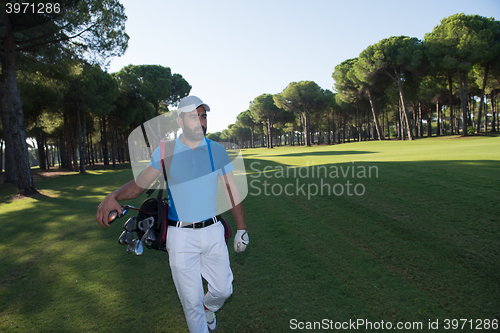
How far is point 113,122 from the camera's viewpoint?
39.3 metres

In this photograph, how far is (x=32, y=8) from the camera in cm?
1396

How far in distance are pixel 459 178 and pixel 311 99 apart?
173 feet

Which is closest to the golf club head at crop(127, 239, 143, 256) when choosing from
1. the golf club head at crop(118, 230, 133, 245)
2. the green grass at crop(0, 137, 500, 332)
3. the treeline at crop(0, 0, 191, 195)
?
the golf club head at crop(118, 230, 133, 245)

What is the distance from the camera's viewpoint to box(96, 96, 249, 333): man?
8.43 feet

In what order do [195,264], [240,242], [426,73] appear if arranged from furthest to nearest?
[426,73] → [240,242] → [195,264]

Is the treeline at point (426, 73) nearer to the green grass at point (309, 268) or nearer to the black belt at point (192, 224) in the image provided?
the green grass at point (309, 268)

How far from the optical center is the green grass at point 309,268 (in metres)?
3.22

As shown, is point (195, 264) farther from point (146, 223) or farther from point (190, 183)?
point (190, 183)

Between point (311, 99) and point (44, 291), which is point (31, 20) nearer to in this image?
point (44, 291)

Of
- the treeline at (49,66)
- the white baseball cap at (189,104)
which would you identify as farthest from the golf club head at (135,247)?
the treeline at (49,66)

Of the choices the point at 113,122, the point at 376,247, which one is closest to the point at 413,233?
the point at 376,247

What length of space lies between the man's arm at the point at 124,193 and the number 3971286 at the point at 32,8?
640 inches
